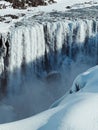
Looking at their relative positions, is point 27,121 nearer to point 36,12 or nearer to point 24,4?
point 36,12

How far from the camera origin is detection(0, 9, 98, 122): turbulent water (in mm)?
20984

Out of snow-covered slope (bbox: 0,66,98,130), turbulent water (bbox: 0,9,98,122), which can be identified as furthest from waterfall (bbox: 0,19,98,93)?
snow-covered slope (bbox: 0,66,98,130)

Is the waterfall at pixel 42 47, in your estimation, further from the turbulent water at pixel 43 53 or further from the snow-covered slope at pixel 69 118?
the snow-covered slope at pixel 69 118

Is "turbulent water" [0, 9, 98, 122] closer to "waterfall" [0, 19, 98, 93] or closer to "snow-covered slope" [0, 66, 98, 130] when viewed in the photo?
"waterfall" [0, 19, 98, 93]

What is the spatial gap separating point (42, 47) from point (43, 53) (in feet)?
1.05

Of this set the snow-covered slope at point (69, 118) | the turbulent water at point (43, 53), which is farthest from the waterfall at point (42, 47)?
the snow-covered slope at point (69, 118)

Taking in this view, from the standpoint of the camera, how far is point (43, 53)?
22.2 m

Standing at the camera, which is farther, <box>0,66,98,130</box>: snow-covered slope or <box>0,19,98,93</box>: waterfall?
<box>0,19,98,93</box>: waterfall

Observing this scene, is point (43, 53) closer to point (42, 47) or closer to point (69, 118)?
point (42, 47)

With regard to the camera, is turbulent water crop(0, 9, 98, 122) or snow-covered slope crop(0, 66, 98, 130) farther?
turbulent water crop(0, 9, 98, 122)

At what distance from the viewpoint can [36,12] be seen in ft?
90.3

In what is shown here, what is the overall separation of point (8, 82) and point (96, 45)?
219 inches

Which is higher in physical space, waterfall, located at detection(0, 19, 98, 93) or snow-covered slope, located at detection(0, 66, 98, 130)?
snow-covered slope, located at detection(0, 66, 98, 130)

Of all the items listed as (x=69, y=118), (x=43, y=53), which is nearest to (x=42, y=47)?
(x=43, y=53)
